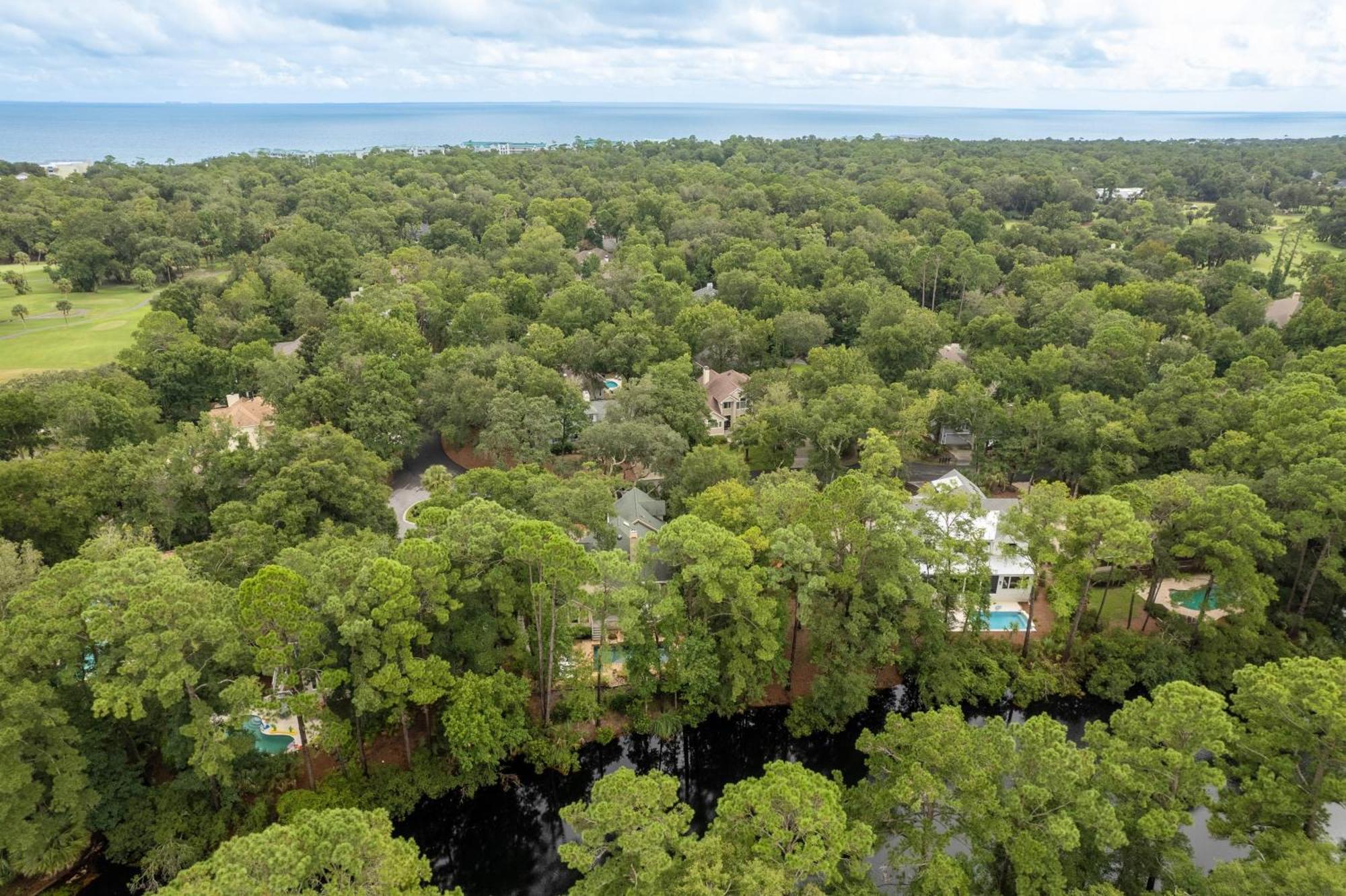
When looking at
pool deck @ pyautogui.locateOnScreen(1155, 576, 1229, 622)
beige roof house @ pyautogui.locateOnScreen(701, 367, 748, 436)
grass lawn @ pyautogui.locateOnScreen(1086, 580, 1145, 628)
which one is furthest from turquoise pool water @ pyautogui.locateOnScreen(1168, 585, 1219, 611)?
beige roof house @ pyautogui.locateOnScreen(701, 367, 748, 436)

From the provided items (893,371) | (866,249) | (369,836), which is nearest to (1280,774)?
(369,836)

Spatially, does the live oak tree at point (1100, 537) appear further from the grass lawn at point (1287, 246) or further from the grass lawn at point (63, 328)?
the grass lawn at point (1287, 246)

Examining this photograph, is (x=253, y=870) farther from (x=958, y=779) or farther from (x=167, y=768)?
(x=958, y=779)

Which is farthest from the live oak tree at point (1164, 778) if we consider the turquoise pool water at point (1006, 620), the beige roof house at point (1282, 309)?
the beige roof house at point (1282, 309)

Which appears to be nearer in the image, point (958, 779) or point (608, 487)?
point (958, 779)

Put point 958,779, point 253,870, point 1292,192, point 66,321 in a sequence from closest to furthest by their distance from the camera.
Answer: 1. point 253,870
2. point 958,779
3. point 66,321
4. point 1292,192
